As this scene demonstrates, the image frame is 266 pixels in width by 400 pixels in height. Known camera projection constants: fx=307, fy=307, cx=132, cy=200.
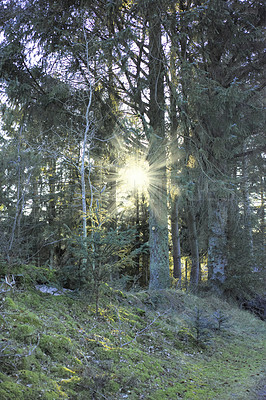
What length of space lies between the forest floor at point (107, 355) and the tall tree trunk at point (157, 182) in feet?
11.4

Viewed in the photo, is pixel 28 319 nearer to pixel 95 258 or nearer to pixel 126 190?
pixel 95 258

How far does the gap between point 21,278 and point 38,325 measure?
4.07 feet

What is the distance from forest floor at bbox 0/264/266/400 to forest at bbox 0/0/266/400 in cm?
2

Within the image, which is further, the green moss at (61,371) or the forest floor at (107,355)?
the green moss at (61,371)

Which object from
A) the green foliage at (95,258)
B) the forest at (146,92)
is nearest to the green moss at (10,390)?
the green foliage at (95,258)

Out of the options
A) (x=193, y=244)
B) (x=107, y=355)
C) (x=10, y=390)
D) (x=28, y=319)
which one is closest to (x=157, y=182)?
(x=193, y=244)

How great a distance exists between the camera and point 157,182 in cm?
1046

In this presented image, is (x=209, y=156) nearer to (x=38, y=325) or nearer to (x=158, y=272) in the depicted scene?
(x=158, y=272)

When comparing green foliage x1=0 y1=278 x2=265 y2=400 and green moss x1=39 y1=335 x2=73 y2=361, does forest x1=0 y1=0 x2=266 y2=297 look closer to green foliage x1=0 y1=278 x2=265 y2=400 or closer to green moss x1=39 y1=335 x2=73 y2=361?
green foliage x1=0 y1=278 x2=265 y2=400

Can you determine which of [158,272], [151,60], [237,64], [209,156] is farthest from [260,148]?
[158,272]

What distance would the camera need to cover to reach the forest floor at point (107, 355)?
113 inches

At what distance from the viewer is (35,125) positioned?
1128cm

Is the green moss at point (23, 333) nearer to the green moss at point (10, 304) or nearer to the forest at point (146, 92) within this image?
the green moss at point (10, 304)

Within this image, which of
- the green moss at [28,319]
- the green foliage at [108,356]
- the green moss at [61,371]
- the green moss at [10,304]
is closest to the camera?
the green foliage at [108,356]
